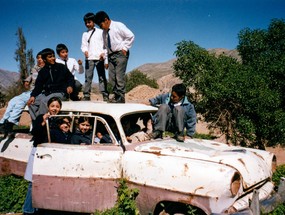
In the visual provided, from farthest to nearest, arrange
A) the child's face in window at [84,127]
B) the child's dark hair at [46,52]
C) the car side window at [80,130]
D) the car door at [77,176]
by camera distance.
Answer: the child's dark hair at [46,52], the child's face in window at [84,127], the car side window at [80,130], the car door at [77,176]

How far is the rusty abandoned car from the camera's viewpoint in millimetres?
3459

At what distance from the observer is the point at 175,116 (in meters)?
5.21

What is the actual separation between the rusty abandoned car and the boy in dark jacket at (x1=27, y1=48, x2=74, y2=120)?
3.97ft

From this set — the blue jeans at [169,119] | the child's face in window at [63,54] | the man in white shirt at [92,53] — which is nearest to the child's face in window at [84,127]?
the blue jeans at [169,119]

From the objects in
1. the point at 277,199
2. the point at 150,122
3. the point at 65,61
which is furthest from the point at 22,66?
the point at 277,199

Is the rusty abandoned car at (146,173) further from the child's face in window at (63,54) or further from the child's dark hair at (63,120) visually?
the child's face in window at (63,54)

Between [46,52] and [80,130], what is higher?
[46,52]

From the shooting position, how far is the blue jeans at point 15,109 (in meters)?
5.92

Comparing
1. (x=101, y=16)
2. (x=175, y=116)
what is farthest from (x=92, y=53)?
(x=175, y=116)

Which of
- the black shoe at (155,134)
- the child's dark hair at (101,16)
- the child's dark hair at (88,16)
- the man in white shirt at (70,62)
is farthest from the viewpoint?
the child's dark hair at (88,16)

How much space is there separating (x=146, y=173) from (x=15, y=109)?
142 inches

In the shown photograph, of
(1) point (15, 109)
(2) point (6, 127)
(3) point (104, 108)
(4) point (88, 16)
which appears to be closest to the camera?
(3) point (104, 108)

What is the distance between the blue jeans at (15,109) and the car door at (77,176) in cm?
189

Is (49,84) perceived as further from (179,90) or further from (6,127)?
(179,90)
